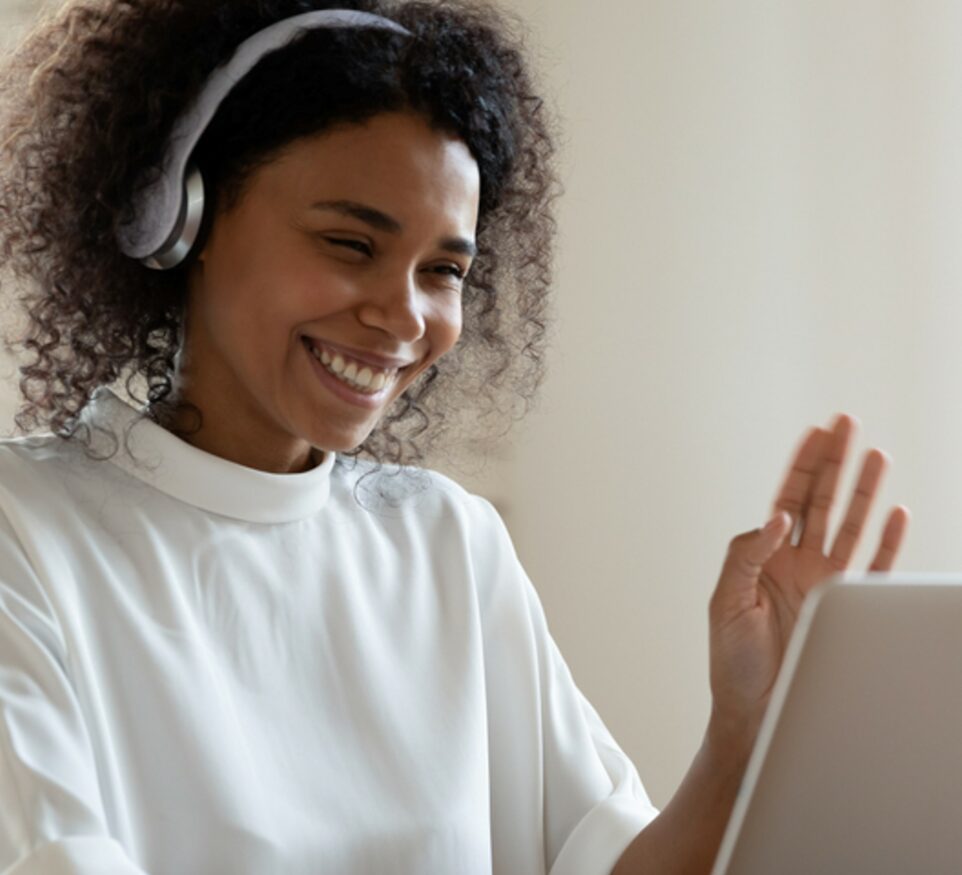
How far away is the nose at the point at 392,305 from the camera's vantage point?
1.36 meters

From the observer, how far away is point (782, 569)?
1.28m

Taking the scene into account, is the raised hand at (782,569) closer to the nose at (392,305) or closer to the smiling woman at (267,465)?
the smiling woman at (267,465)

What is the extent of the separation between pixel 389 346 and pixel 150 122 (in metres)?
0.30

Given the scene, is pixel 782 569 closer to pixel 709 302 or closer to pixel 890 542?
pixel 890 542

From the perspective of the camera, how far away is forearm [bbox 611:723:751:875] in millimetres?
1300

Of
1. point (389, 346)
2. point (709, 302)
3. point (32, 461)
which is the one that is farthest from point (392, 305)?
point (709, 302)

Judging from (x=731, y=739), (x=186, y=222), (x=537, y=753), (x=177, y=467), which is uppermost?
(x=186, y=222)

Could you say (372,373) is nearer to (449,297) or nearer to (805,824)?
(449,297)

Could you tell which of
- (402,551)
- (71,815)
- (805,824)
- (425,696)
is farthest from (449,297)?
(805,824)

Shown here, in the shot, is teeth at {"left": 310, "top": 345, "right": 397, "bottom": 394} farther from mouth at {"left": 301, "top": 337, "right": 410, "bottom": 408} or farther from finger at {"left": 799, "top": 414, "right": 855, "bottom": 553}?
finger at {"left": 799, "top": 414, "right": 855, "bottom": 553}

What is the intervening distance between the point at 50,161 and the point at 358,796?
67 centimetres

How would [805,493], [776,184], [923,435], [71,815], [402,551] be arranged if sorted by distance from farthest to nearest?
[776,184]
[923,435]
[402,551]
[805,493]
[71,815]

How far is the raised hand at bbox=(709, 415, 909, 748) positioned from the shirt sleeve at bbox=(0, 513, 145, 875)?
1.64ft

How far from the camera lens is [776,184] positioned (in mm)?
2662
